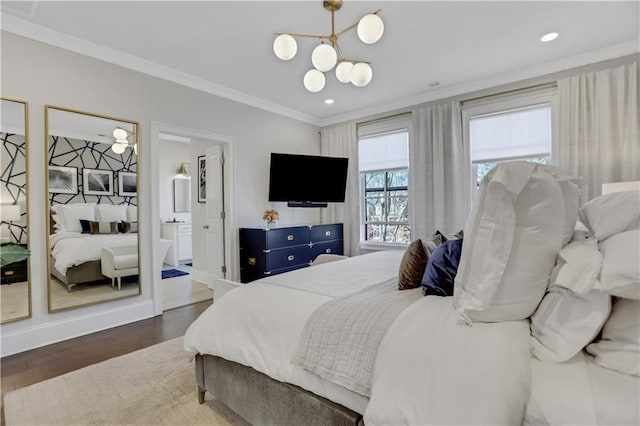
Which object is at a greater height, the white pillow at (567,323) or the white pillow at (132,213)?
the white pillow at (132,213)

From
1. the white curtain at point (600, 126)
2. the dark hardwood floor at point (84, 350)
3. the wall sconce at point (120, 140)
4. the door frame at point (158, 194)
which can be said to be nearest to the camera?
the dark hardwood floor at point (84, 350)

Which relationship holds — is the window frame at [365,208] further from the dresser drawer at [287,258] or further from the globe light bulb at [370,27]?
the globe light bulb at [370,27]

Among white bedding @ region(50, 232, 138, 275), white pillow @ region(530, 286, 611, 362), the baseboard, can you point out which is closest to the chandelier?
white pillow @ region(530, 286, 611, 362)

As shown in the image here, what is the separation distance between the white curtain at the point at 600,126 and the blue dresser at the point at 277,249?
314cm

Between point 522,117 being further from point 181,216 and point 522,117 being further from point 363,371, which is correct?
point 181,216

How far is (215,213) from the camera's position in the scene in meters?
4.55

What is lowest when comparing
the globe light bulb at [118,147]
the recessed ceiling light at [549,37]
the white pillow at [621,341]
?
the white pillow at [621,341]

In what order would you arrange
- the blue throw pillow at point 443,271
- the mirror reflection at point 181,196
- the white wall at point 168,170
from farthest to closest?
the mirror reflection at point 181,196 < the white wall at point 168,170 < the blue throw pillow at point 443,271

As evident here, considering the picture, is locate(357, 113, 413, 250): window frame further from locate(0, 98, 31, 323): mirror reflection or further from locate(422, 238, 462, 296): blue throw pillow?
locate(0, 98, 31, 323): mirror reflection

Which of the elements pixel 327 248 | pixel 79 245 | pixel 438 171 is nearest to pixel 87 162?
pixel 79 245

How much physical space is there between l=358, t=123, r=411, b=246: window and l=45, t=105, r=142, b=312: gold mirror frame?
10.6ft

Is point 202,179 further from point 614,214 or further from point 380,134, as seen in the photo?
point 614,214

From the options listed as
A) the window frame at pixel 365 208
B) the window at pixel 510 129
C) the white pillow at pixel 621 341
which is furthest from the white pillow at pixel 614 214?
the window frame at pixel 365 208

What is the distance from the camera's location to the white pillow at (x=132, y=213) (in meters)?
3.32
